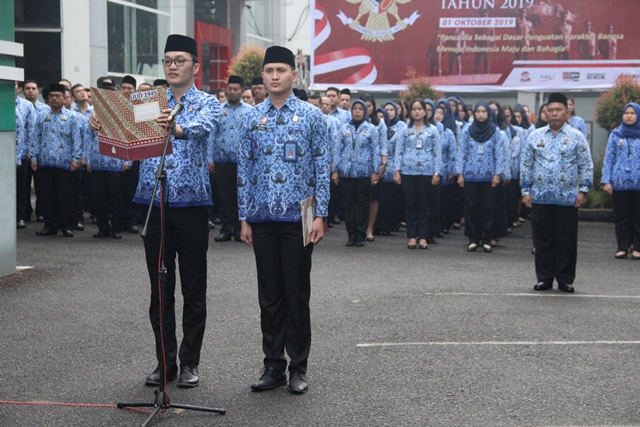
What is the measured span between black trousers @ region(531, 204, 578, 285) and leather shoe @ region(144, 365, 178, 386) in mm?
5727

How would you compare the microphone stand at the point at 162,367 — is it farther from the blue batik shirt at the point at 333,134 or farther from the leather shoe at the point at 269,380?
the blue batik shirt at the point at 333,134

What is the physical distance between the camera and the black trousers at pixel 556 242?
11859 mm

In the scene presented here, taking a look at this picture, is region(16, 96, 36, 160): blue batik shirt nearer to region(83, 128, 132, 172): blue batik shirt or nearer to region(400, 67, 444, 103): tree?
region(83, 128, 132, 172): blue batik shirt

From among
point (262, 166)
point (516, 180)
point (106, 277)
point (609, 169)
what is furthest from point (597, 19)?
point (262, 166)

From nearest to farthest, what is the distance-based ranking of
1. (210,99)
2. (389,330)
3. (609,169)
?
(210,99) → (389,330) → (609,169)

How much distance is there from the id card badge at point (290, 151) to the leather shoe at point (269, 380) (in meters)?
1.40

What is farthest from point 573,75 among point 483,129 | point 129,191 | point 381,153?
point 129,191

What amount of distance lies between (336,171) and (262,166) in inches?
366

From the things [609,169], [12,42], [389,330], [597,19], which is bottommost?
[389,330]

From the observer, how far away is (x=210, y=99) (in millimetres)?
7312

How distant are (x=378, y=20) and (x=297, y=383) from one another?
2255cm

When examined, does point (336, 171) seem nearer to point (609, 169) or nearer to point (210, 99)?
point (609, 169)

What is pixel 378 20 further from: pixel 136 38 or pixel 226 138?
pixel 226 138

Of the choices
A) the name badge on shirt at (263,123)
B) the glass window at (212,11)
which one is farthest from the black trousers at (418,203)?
the glass window at (212,11)
